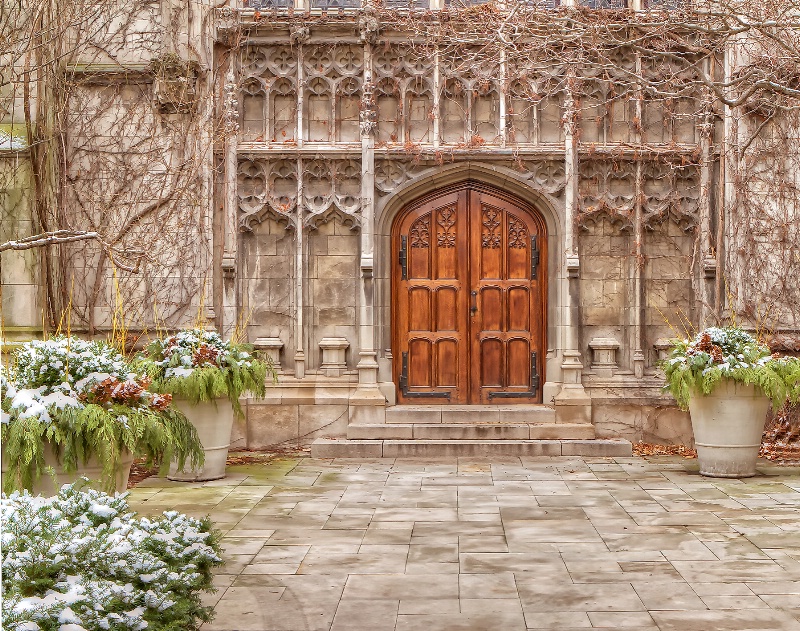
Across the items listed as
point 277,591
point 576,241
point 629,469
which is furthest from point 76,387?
point 576,241

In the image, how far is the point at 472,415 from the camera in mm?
10461

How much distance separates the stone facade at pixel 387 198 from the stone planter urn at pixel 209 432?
2031mm

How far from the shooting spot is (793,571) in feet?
17.5

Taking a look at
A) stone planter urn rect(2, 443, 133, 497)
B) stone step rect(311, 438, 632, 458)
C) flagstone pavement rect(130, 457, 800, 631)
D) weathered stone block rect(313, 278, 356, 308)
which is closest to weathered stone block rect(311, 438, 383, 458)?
stone step rect(311, 438, 632, 458)

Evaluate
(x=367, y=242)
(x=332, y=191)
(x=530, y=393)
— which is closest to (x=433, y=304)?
(x=367, y=242)

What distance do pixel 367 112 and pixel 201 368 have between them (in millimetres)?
3867

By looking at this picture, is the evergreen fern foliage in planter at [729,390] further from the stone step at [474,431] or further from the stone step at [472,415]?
the stone step at [472,415]

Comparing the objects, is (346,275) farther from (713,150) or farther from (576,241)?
(713,150)

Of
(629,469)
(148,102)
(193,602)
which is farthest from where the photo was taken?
(148,102)

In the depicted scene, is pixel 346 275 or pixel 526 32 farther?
pixel 346 275

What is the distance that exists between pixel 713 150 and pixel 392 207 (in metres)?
3.66

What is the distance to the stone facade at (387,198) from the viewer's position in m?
10.7

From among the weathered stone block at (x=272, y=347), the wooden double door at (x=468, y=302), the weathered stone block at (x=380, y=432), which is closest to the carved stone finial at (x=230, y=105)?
the wooden double door at (x=468, y=302)

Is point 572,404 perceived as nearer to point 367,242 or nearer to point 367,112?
point 367,242
